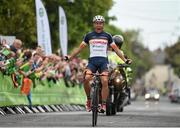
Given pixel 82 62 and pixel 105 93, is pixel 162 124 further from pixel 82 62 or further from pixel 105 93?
pixel 82 62

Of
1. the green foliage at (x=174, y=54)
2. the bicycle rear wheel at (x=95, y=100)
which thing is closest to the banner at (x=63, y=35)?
the bicycle rear wheel at (x=95, y=100)

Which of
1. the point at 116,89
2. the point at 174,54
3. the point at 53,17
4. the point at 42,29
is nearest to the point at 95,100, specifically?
the point at 116,89

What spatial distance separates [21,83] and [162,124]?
891 centimetres

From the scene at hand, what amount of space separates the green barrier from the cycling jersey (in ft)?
18.2

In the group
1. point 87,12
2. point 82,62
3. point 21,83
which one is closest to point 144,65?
point 87,12

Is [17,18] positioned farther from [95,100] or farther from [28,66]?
[95,100]

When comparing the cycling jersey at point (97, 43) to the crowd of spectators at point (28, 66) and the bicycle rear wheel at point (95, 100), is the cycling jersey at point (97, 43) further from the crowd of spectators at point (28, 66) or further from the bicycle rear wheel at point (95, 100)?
the crowd of spectators at point (28, 66)

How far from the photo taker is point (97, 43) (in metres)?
17.5

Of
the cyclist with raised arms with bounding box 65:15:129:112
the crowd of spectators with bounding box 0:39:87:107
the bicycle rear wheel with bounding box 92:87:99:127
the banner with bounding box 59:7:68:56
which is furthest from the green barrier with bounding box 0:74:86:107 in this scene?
the bicycle rear wheel with bounding box 92:87:99:127

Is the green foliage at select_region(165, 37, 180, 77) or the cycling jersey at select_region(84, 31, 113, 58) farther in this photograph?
the green foliage at select_region(165, 37, 180, 77)

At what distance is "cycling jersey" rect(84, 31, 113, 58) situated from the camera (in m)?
17.5

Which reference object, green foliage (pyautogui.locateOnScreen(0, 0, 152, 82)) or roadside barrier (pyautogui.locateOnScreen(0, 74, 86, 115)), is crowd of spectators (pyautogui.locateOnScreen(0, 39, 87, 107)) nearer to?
roadside barrier (pyautogui.locateOnScreen(0, 74, 86, 115))

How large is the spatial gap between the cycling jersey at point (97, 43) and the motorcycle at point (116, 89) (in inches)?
131

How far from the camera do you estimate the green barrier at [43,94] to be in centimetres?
2300
